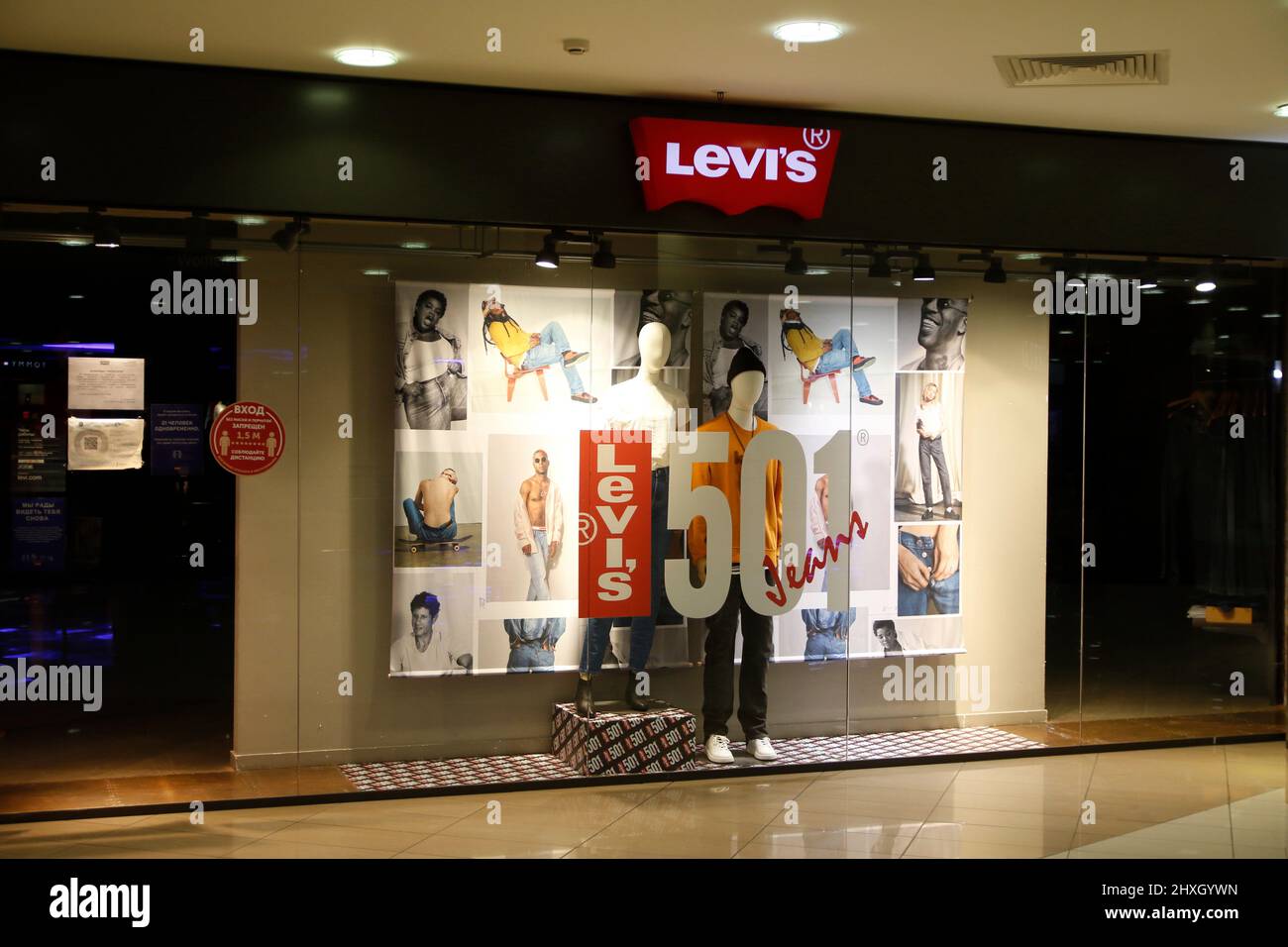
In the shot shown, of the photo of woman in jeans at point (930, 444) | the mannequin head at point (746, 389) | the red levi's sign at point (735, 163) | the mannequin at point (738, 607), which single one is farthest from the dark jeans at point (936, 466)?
the red levi's sign at point (735, 163)

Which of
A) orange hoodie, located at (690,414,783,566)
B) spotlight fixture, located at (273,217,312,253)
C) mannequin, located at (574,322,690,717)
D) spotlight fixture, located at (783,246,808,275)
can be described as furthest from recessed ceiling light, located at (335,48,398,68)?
orange hoodie, located at (690,414,783,566)

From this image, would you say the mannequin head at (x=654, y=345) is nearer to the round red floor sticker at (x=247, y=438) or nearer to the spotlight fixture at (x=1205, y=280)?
the round red floor sticker at (x=247, y=438)

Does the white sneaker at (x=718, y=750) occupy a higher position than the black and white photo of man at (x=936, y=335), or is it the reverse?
the black and white photo of man at (x=936, y=335)

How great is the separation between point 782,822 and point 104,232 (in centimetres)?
358

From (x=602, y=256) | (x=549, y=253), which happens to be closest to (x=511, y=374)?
(x=549, y=253)

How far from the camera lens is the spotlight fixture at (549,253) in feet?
18.0

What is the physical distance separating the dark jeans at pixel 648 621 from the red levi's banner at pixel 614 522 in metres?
0.03

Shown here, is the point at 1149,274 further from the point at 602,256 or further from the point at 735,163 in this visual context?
the point at 602,256

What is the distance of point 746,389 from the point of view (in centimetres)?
574

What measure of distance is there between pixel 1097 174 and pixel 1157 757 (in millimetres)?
2869

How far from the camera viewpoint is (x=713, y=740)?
19.0 feet

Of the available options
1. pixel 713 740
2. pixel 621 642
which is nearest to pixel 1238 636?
pixel 713 740

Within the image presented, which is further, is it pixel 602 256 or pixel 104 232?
pixel 602 256

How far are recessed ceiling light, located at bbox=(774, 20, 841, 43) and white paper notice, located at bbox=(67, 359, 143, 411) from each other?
2847 mm
